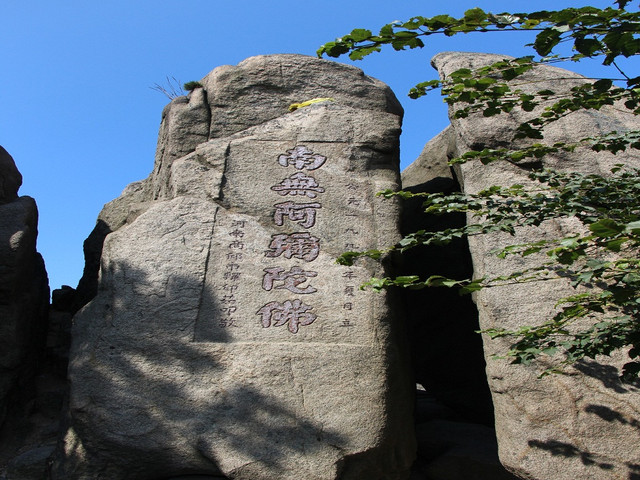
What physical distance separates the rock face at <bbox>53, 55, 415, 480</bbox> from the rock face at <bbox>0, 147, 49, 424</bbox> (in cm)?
141

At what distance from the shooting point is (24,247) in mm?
6500

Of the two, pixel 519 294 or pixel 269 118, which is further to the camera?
pixel 269 118

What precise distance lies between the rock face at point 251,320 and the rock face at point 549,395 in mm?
835

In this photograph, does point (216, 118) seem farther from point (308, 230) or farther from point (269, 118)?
point (308, 230)

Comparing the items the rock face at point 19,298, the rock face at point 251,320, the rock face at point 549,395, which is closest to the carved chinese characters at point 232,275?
the rock face at point 251,320

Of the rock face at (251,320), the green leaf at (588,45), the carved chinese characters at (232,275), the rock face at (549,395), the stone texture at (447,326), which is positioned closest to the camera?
the green leaf at (588,45)

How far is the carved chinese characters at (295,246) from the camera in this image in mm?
5117

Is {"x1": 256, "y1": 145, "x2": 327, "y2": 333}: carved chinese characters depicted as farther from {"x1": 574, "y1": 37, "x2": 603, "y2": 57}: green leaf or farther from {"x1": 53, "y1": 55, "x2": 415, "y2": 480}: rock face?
{"x1": 574, "y1": 37, "x2": 603, "y2": 57}: green leaf

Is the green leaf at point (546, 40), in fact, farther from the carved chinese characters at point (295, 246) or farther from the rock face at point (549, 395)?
the carved chinese characters at point (295, 246)

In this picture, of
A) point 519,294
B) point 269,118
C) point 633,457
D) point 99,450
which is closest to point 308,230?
point 269,118

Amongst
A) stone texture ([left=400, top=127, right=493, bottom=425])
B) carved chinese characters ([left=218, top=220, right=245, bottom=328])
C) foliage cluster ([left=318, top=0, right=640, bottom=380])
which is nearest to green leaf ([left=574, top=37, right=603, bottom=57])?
foliage cluster ([left=318, top=0, right=640, bottom=380])

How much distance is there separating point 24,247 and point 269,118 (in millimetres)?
2940

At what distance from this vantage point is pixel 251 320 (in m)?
5.09

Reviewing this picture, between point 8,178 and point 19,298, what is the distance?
1.62 metres
